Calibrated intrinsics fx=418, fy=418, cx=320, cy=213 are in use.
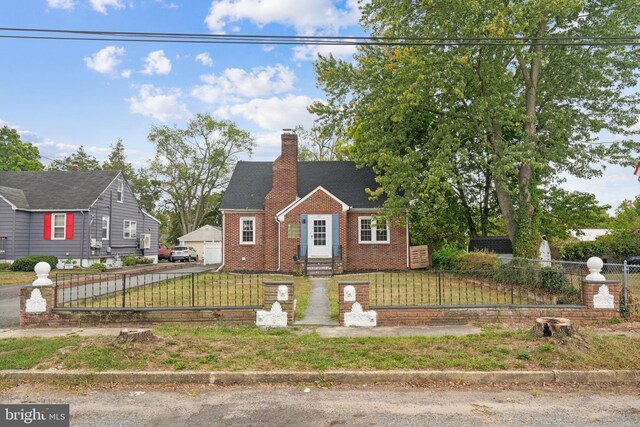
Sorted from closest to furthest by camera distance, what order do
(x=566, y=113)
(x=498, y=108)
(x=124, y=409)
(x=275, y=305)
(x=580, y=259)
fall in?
(x=124, y=409) → (x=275, y=305) → (x=498, y=108) → (x=566, y=113) → (x=580, y=259)

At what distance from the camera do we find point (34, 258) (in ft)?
73.8

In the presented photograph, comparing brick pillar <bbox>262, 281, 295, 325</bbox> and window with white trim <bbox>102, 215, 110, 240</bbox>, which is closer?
brick pillar <bbox>262, 281, 295, 325</bbox>

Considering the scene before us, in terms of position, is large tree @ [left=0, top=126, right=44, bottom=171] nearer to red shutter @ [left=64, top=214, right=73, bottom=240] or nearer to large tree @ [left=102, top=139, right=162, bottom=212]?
large tree @ [left=102, top=139, right=162, bottom=212]

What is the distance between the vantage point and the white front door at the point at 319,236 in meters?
20.1

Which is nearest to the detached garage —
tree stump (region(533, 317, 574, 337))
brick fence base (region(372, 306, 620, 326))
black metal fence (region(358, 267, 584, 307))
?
black metal fence (region(358, 267, 584, 307))

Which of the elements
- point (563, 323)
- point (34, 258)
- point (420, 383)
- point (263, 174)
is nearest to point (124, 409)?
point (420, 383)

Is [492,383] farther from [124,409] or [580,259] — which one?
[580,259]

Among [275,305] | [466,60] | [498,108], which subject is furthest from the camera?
[498,108]

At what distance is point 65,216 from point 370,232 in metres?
18.6

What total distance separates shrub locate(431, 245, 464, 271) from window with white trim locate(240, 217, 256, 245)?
932 cm

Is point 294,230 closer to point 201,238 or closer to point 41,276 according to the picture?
point 41,276

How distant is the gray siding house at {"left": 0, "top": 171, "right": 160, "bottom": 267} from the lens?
969 inches

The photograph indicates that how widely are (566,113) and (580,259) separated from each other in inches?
268

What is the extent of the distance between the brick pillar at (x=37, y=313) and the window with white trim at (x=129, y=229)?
2262 cm
